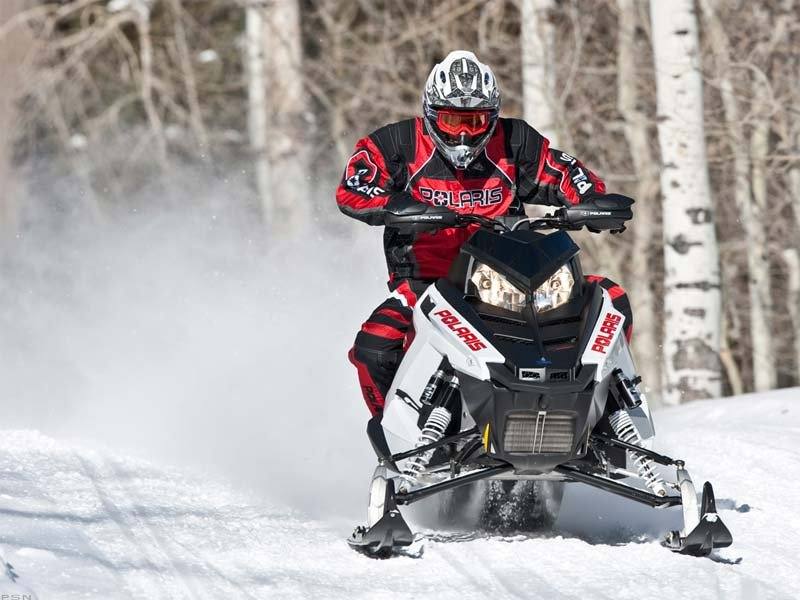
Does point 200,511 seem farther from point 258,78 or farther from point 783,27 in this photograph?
point 258,78

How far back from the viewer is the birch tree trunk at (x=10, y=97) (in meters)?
21.0

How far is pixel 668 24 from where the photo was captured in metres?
11.0

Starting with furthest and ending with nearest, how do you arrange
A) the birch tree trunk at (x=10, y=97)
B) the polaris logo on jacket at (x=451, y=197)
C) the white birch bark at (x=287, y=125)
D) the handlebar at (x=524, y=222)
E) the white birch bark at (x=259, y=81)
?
the birch tree trunk at (x=10, y=97), the white birch bark at (x=259, y=81), the white birch bark at (x=287, y=125), the polaris logo on jacket at (x=451, y=197), the handlebar at (x=524, y=222)

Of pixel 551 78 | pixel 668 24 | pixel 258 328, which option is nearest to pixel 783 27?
pixel 551 78

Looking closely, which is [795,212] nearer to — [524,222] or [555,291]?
[524,222]

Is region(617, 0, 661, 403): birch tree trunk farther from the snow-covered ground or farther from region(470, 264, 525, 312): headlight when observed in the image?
region(470, 264, 525, 312): headlight

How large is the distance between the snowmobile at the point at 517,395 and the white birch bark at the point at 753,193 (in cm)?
756

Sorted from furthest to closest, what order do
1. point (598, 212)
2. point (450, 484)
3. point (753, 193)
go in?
point (753, 193), point (598, 212), point (450, 484)

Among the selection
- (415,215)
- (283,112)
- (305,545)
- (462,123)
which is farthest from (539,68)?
(305,545)

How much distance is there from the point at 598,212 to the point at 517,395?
100 cm

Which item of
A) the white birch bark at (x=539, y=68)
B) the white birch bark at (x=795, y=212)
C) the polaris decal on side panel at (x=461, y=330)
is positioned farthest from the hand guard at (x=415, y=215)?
the white birch bark at (x=795, y=212)

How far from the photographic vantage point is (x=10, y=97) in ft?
72.1

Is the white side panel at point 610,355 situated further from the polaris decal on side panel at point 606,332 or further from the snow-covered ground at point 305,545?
the snow-covered ground at point 305,545

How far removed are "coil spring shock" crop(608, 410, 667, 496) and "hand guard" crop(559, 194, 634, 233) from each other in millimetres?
779
